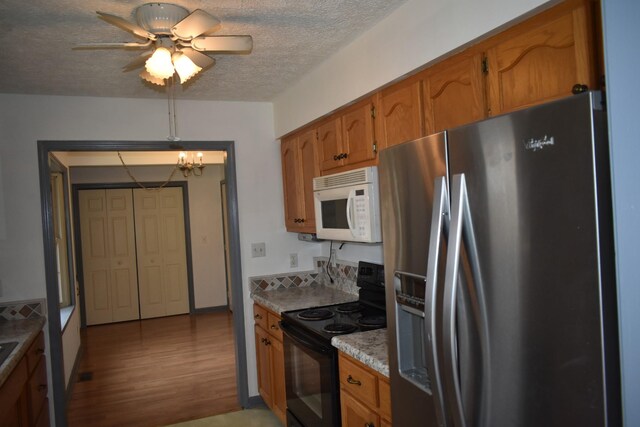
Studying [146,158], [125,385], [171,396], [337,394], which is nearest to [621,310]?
[337,394]

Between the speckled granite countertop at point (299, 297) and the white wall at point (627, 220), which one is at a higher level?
the white wall at point (627, 220)

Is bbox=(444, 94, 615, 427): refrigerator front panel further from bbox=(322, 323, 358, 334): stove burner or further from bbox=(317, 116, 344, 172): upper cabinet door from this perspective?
bbox=(317, 116, 344, 172): upper cabinet door

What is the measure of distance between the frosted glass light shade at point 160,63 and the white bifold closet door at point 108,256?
5520 millimetres

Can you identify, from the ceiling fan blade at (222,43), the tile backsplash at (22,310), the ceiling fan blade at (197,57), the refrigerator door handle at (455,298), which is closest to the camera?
the refrigerator door handle at (455,298)

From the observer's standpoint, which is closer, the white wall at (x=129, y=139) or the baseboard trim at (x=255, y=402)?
the white wall at (x=129, y=139)

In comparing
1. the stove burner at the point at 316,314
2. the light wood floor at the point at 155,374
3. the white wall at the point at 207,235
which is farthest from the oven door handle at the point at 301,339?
the white wall at the point at 207,235

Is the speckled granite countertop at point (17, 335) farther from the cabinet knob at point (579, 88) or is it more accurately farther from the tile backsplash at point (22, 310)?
the cabinet knob at point (579, 88)

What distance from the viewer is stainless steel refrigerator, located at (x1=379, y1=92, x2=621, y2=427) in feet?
3.09

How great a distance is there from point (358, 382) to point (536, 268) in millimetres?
1234

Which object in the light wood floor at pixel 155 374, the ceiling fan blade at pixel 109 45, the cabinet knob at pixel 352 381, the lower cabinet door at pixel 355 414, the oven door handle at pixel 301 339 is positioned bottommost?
the light wood floor at pixel 155 374

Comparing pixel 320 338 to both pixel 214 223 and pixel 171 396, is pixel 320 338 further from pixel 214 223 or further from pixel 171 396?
pixel 214 223

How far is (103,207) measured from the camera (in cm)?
684

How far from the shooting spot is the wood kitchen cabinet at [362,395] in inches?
74.5

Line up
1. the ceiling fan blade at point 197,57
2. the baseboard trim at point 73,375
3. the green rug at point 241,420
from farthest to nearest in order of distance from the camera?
the baseboard trim at point 73,375, the green rug at point 241,420, the ceiling fan blade at point 197,57
